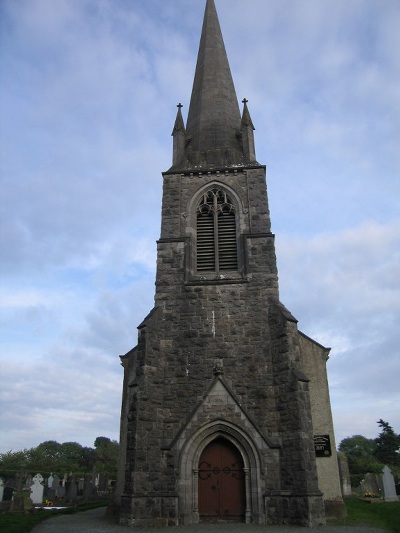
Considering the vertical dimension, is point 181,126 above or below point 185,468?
above

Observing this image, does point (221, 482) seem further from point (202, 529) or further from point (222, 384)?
point (222, 384)

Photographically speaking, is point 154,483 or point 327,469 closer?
point 154,483

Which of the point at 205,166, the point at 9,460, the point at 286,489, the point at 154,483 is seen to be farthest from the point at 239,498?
the point at 9,460

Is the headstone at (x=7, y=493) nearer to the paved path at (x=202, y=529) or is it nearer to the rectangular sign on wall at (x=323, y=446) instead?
the paved path at (x=202, y=529)

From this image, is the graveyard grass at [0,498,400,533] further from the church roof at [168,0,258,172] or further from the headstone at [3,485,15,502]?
the church roof at [168,0,258,172]

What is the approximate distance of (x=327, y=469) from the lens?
13.5 m

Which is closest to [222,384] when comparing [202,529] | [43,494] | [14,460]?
[202,529]

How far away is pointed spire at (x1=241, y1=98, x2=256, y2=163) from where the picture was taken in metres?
18.7

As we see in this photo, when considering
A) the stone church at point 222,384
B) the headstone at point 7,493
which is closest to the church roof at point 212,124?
the stone church at point 222,384

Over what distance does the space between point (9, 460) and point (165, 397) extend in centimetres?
4508

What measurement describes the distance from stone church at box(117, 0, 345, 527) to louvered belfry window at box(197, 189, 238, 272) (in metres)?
0.04

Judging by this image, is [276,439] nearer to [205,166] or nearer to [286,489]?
[286,489]

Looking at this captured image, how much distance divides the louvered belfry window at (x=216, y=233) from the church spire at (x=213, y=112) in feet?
6.54

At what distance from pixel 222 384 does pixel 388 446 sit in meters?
48.3
